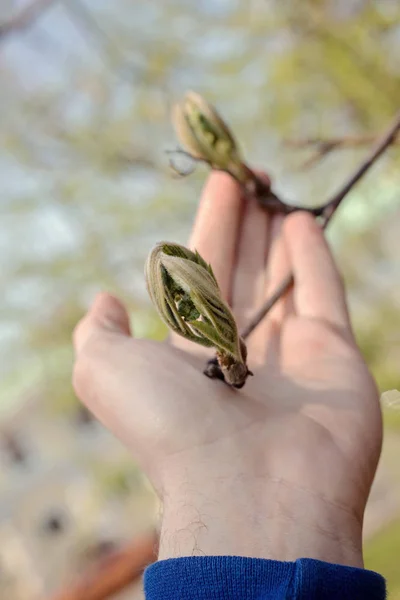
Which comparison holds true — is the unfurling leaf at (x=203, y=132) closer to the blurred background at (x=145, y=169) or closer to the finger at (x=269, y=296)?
the finger at (x=269, y=296)

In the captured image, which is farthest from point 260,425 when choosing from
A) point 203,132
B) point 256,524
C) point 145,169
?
point 145,169

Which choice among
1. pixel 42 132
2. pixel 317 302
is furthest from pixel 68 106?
pixel 317 302

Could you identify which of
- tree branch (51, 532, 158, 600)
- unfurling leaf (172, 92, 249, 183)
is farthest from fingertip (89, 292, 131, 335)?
tree branch (51, 532, 158, 600)

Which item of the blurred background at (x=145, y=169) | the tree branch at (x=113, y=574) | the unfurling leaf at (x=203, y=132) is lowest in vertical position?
the tree branch at (x=113, y=574)

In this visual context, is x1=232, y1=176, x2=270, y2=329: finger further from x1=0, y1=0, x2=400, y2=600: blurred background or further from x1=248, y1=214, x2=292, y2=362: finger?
x1=0, y1=0, x2=400, y2=600: blurred background

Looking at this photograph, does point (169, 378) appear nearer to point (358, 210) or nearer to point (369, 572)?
point (369, 572)

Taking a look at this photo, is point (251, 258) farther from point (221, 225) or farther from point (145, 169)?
point (145, 169)

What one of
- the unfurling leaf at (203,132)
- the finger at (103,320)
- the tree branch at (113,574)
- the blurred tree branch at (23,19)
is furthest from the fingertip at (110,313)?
the tree branch at (113,574)
